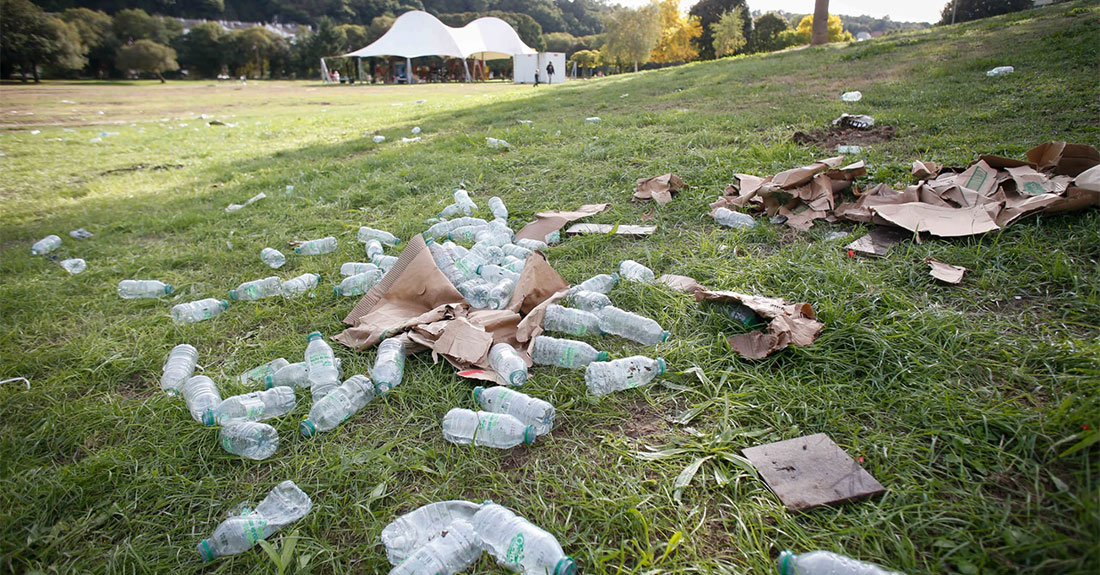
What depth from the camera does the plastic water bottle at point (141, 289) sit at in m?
2.96

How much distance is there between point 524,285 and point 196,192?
4.78 meters

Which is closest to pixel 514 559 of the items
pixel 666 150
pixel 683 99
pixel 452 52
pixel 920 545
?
pixel 920 545

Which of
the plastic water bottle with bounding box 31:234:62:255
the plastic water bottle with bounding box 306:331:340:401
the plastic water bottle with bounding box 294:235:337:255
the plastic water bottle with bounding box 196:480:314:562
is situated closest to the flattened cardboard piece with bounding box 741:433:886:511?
the plastic water bottle with bounding box 196:480:314:562

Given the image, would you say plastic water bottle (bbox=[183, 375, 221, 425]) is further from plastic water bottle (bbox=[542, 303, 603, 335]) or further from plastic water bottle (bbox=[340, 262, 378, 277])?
plastic water bottle (bbox=[542, 303, 603, 335])

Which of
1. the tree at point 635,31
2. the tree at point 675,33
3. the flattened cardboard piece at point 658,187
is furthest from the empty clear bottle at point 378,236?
the tree at point 675,33

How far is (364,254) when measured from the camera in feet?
11.0

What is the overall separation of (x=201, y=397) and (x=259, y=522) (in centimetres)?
77

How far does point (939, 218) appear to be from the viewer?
2635 mm

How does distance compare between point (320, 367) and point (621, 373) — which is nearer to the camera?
point (621, 373)

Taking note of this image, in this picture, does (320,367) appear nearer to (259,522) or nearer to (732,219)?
(259,522)

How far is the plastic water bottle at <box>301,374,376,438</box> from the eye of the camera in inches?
70.7

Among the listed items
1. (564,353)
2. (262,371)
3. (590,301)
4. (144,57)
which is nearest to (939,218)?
(590,301)

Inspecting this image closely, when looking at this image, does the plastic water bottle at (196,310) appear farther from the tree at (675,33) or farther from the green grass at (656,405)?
the tree at (675,33)

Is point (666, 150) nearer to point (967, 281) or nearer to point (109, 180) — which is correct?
point (967, 281)
